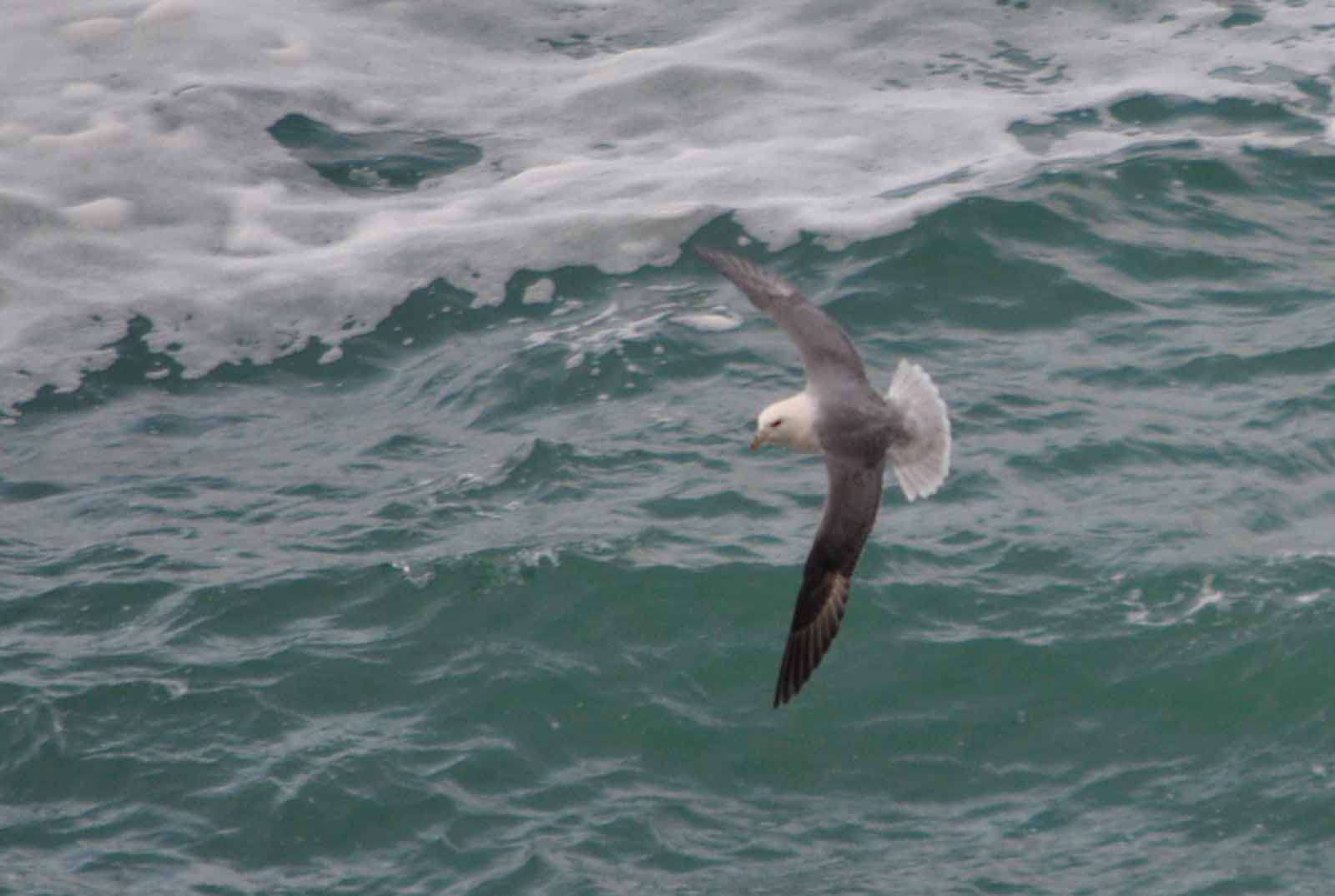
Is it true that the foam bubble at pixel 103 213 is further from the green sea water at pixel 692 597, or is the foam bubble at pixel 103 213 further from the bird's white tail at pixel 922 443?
the bird's white tail at pixel 922 443

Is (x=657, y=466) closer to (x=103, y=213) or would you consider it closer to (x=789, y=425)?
(x=789, y=425)

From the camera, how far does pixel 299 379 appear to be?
34.1ft

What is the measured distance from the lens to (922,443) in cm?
726

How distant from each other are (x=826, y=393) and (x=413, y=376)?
3720mm

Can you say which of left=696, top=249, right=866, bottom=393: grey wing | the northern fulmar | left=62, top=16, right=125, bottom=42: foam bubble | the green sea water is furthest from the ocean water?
left=696, top=249, right=866, bottom=393: grey wing

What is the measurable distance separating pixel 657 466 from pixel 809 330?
5.53 feet

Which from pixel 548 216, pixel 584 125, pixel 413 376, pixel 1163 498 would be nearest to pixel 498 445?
pixel 413 376

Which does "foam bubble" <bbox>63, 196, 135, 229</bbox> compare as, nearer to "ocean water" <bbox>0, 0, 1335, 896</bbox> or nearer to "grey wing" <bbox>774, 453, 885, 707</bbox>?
"ocean water" <bbox>0, 0, 1335, 896</bbox>

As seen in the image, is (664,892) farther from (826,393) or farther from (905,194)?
(905,194)

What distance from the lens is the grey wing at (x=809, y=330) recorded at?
739cm

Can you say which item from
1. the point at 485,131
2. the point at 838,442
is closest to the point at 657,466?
the point at 838,442

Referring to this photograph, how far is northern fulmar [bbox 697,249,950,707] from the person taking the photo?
6.59 metres

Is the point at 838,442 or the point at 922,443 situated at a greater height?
the point at 838,442

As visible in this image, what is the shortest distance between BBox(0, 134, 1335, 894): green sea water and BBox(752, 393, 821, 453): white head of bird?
49.6 inches
